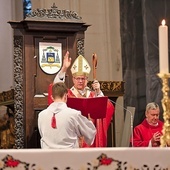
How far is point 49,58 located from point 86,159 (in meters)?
3.71

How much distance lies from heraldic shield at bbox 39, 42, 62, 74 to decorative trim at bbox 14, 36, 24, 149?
0.83ft

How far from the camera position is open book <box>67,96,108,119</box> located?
5.60 m

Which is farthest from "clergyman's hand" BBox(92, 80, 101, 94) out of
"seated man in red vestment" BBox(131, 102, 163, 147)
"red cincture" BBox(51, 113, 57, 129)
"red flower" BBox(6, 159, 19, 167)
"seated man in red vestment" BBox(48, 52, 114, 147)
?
"red flower" BBox(6, 159, 19, 167)

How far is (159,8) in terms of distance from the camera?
9477 millimetres

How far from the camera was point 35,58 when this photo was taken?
696 centimetres

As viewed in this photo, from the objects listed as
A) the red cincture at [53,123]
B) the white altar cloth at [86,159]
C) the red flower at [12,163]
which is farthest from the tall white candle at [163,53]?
the red cincture at [53,123]

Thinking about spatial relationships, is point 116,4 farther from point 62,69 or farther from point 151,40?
point 62,69

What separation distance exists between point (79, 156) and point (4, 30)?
764cm

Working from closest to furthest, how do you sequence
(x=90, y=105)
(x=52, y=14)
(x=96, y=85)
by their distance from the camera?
(x=90, y=105), (x=96, y=85), (x=52, y=14)

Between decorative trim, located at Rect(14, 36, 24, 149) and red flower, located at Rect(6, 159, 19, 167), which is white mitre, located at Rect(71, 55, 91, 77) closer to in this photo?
decorative trim, located at Rect(14, 36, 24, 149)

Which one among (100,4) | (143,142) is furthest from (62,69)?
(100,4)

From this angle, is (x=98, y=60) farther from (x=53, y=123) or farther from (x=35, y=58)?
(x=53, y=123)

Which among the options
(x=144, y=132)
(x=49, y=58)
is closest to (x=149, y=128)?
(x=144, y=132)

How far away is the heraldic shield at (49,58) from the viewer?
6949 millimetres
